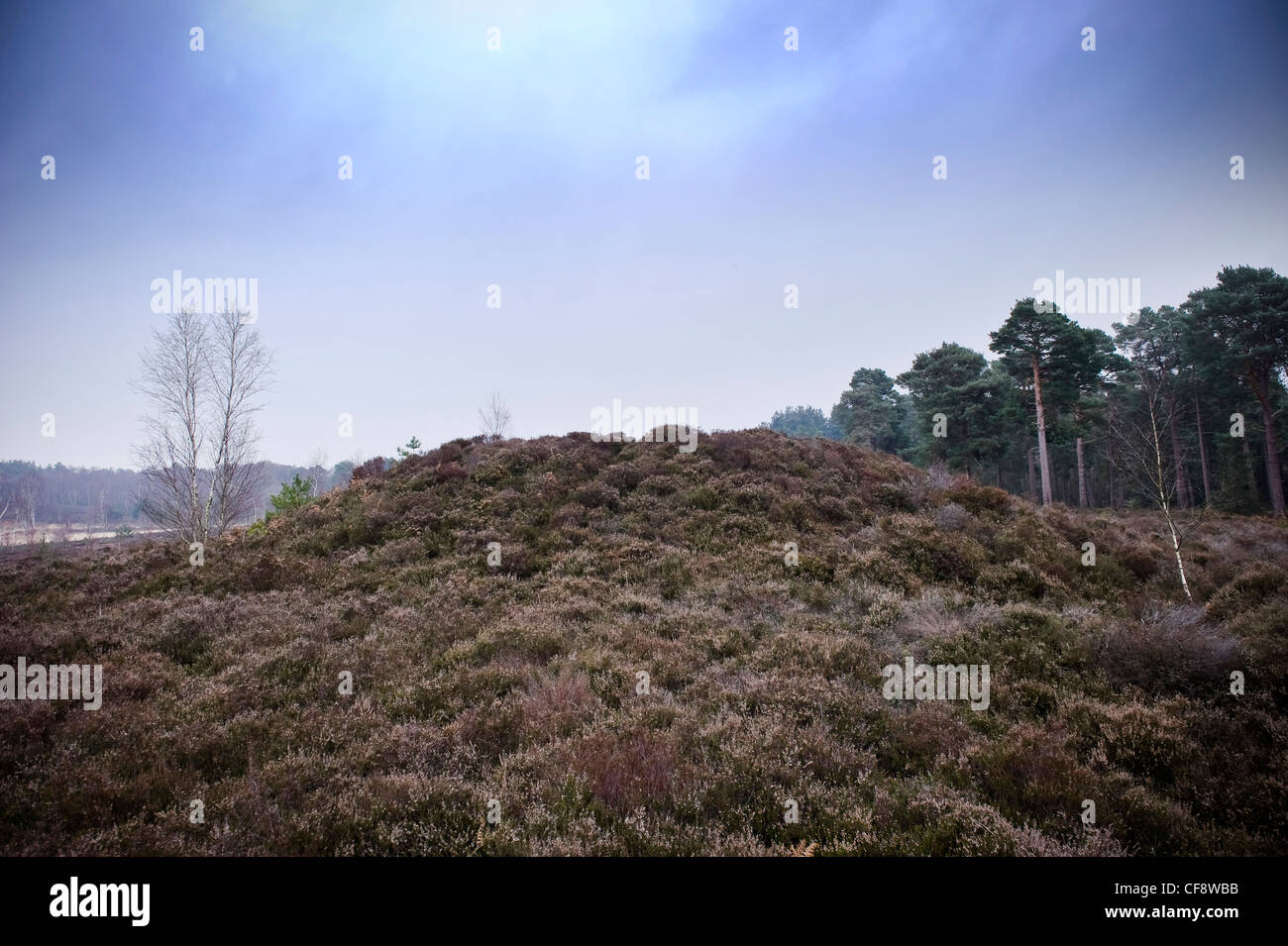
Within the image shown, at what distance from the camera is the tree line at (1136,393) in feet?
85.8

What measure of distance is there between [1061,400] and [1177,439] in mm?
10284

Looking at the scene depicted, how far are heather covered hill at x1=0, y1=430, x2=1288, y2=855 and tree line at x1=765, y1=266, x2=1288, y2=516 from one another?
16.9 m

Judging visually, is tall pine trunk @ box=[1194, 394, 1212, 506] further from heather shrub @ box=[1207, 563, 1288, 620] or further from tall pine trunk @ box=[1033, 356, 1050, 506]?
heather shrub @ box=[1207, 563, 1288, 620]

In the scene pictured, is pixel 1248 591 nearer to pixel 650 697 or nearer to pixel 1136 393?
pixel 650 697

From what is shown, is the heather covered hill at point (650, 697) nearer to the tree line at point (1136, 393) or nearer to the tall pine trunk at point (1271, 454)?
the tree line at point (1136, 393)

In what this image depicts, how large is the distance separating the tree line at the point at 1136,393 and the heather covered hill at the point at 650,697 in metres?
16.9

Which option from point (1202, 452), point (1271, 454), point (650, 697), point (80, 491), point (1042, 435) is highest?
point (80, 491)

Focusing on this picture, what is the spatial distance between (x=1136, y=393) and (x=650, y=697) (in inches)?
1655

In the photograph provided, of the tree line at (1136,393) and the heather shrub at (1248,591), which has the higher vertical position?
the tree line at (1136,393)

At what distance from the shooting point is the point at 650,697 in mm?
6359

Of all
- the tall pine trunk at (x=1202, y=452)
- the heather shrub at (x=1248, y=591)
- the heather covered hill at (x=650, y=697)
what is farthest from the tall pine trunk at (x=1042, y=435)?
the heather shrub at (x=1248, y=591)

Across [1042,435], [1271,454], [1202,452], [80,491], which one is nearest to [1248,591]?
[1042,435]

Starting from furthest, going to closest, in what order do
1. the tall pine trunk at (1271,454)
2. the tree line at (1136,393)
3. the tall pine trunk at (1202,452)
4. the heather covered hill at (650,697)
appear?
1. the tall pine trunk at (1202,452)
2. the tree line at (1136,393)
3. the tall pine trunk at (1271,454)
4. the heather covered hill at (650,697)
